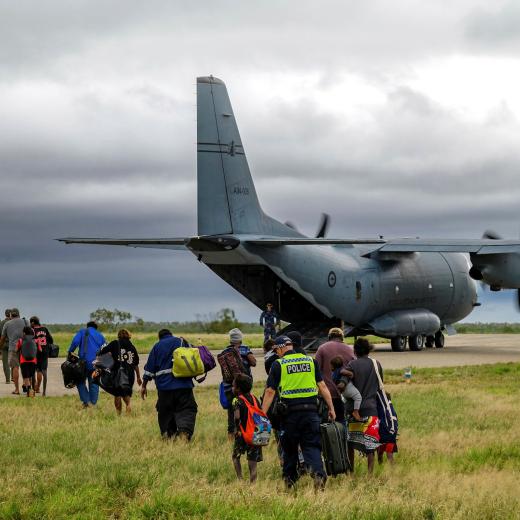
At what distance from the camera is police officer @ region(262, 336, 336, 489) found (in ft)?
37.2

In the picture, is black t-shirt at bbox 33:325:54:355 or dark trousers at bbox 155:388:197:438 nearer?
dark trousers at bbox 155:388:197:438

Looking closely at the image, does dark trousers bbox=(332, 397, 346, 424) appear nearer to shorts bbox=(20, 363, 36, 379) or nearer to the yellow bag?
the yellow bag

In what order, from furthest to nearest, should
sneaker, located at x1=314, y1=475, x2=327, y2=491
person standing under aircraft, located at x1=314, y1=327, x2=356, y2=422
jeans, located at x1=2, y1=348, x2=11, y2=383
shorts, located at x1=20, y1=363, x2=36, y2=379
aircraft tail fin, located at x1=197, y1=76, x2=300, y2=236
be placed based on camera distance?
aircraft tail fin, located at x1=197, y1=76, x2=300, y2=236 < jeans, located at x1=2, y1=348, x2=11, y2=383 < shorts, located at x1=20, y1=363, x2=36, y2=379 < person standing under aircraft, located at x1=314, y1=327, x2=356, y2=422 < sneaker, located at x1=314, y1=475, x2=327, y2=491

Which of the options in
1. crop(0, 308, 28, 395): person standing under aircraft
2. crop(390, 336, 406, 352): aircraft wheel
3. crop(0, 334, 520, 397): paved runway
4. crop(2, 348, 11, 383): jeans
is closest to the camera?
crop(0, 308, 28, 395): person standing under aircraft

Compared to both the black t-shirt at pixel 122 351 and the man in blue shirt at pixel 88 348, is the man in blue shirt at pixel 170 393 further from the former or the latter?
the man in blue shirt at pixel 88 348

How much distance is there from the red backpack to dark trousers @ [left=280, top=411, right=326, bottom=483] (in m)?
0.26

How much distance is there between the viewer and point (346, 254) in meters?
39.8

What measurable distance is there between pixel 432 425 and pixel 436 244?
19.5 meters

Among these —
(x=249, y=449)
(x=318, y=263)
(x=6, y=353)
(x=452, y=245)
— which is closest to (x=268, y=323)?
(x=318, y=263)

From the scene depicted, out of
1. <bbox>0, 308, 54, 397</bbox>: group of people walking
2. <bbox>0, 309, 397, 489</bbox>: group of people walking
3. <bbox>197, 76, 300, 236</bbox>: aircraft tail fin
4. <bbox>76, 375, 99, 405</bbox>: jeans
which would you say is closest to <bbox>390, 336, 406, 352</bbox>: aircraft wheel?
<bbox>197, 76, 300, 236</bbox>: aircraft tail fin

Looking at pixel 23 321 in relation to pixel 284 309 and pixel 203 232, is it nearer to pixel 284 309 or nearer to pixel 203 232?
pixel 203 232

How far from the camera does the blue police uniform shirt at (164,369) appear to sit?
14945mm

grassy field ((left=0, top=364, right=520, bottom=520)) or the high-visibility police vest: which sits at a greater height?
A: the high-visibility police vest

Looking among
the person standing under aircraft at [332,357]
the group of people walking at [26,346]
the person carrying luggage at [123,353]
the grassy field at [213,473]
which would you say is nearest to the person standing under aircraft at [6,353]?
the group of people walking at [26,346]
